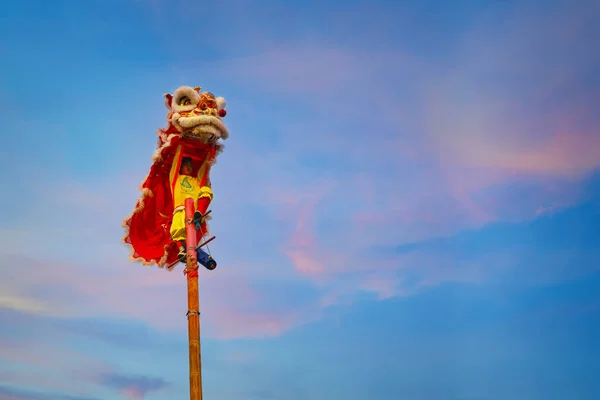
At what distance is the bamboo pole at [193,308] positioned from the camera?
14.2m

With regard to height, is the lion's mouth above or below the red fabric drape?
above

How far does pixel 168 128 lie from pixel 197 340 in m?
5.36

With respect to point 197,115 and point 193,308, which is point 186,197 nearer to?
point 197,115

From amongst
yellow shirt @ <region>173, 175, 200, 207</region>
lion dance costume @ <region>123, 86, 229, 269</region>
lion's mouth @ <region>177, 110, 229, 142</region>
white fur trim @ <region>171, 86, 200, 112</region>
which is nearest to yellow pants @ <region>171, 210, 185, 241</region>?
lion dance costume @ <region>123, 86, 229, 269</region>

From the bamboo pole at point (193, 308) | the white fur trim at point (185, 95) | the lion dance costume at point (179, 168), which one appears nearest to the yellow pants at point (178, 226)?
the lion dance costume at point (179, 168)

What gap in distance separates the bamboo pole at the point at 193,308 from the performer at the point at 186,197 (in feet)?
0.62

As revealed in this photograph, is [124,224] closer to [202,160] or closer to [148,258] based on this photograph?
[148,258]

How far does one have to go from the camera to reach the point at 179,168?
1658 centimetres

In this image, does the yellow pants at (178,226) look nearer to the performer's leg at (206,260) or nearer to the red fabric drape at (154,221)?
the performer's leg at (206,260)

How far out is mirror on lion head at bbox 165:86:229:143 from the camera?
53.1ft

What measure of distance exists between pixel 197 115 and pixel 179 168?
1.37m

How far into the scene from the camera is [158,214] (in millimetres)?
18016

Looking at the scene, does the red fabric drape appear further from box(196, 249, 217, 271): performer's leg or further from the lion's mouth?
box(196, 249, 217, 271): performer's leg

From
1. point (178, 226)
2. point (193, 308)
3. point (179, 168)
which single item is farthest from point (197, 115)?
point (193, 308)
